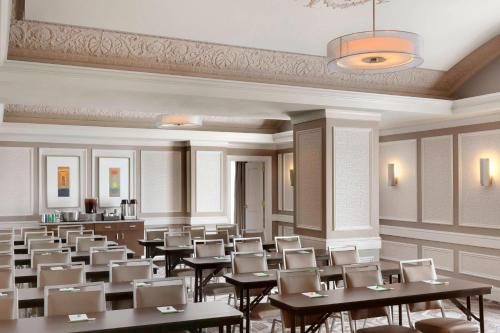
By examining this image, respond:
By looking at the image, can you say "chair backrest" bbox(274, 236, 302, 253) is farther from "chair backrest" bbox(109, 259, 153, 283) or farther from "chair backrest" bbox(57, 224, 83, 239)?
"chair backrest" bbox(57, 224, 83, 239)

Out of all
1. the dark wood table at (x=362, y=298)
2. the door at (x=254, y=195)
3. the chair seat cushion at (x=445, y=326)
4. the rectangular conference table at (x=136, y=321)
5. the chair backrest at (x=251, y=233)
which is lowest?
the chair seat cushion at (x=445, y=326)

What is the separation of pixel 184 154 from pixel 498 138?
7.53 metres

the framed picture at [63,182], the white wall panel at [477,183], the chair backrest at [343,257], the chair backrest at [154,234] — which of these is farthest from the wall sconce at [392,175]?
the framed picture at [63,182]

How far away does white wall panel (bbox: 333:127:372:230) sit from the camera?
856cm

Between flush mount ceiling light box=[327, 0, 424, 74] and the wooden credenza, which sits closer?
flush mount ceiling light box=[327, 0, 424, 74]

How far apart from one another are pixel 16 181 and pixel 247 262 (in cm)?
761

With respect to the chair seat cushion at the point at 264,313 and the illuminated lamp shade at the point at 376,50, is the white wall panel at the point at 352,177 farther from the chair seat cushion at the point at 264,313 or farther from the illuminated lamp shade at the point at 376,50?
the illuminated lamp shade at the point at 376,50

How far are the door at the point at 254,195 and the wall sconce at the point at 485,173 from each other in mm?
7092

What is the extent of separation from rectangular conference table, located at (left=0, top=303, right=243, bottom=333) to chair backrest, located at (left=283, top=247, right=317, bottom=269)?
2.57 m

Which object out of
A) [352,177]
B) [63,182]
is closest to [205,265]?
[352,177]

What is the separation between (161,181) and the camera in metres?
13.6

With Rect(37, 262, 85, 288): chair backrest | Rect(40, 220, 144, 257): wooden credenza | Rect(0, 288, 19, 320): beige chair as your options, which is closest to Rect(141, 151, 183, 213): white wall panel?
Rect(40, 220, 144, 257): wooden credenza

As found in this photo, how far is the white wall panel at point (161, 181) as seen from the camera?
529 inches

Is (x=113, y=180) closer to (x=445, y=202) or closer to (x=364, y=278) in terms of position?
(x=445, y=202)
